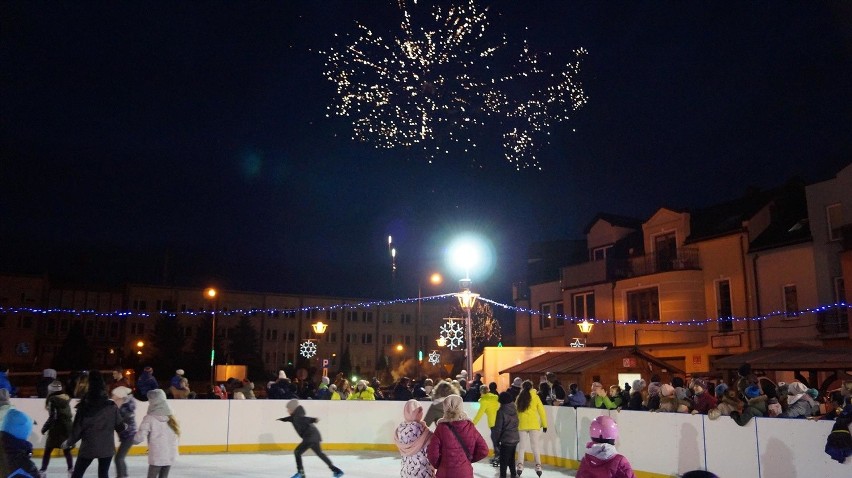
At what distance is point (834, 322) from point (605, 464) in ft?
77.0

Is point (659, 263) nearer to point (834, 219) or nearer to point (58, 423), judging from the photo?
point (834, 219)

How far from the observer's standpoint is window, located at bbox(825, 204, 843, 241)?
24.9 metres

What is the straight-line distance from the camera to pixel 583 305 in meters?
34.7

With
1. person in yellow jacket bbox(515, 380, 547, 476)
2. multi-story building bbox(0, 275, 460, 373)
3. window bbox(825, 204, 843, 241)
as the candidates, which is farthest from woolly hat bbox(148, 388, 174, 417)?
multi-story building bbox(0, 275, 460, 373)

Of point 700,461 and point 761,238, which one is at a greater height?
point 761,238

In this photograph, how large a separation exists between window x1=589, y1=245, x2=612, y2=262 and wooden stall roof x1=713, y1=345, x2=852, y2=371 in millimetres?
12575

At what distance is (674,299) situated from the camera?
29.8 m

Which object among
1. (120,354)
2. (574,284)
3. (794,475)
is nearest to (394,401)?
(794,475)

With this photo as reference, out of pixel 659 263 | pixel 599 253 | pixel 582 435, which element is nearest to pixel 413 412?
pixel 582 435

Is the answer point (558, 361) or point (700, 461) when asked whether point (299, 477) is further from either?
point (558, 361)

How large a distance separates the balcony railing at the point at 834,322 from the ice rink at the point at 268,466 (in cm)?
1456

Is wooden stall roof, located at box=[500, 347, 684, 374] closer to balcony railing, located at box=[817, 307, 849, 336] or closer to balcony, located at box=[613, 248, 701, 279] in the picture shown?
balcony railing, located at box=[817, 307, 849, 336]

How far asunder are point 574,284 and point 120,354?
45219 mm

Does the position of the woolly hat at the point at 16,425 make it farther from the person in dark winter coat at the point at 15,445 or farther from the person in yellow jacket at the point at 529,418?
the person in yellow jacket at the point at 529,418
